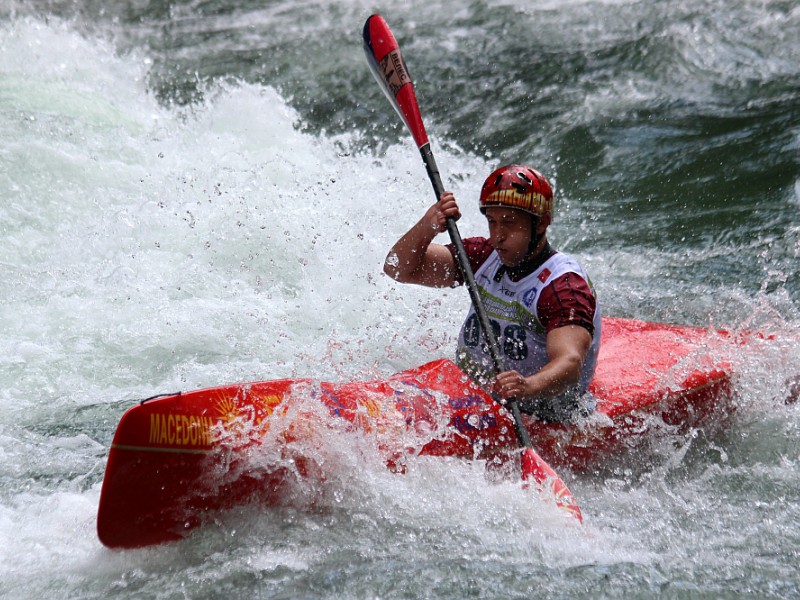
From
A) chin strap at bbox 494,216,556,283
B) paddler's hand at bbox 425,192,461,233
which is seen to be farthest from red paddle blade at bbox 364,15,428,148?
chin strap at bbox 494,216,556,283

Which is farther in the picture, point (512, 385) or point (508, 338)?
point (508, 338)

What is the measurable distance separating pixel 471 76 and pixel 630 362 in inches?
219

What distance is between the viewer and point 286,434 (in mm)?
3162

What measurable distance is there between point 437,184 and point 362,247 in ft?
7.90

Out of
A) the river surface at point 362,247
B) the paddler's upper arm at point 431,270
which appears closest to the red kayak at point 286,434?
the river surface at point 362,247

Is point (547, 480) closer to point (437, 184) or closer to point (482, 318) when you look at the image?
point (482, 318)

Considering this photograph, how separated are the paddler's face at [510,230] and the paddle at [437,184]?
6.9 inches

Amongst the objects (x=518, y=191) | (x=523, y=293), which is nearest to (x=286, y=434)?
(x=523, y=293)

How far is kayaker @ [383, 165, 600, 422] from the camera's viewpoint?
325 centimetres

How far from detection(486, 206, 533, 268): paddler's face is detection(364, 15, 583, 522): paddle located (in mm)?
174

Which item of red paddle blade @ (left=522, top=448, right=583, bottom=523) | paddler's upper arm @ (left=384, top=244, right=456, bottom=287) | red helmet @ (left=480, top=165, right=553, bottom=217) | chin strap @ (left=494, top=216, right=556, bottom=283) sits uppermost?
red helmet @ (left=480, top=165, right=553, bottom=217)

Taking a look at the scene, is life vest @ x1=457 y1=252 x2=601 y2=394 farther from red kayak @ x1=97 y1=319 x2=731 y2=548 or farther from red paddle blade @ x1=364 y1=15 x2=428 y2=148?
red paddle blade @ x1=364 y1=15 x2=428 y2=148

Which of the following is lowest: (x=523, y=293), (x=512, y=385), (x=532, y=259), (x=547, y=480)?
(x=547, y=480)

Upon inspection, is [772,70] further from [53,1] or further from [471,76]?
[53,1]
